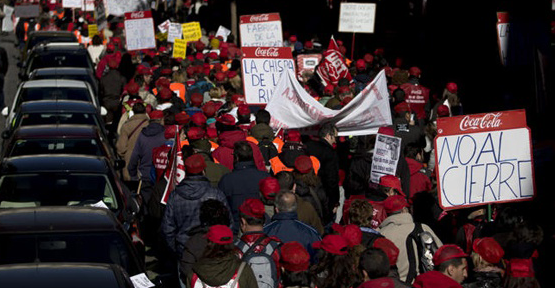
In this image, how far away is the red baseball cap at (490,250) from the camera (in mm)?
6562

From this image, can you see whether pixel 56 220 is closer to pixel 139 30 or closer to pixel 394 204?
pixel 394 204

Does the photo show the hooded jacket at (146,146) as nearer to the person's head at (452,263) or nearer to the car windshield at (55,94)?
the car windshield at (55,94)

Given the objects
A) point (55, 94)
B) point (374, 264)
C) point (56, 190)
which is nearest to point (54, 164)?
point (56, 190)

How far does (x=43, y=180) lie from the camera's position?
955 cm

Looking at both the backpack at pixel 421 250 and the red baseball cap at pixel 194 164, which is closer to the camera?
the backpack at pixel 421 250

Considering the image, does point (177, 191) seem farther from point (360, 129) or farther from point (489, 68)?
point (489, 68)

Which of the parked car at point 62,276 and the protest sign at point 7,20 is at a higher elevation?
the parked car at point 62,276

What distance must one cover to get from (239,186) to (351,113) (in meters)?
3.61

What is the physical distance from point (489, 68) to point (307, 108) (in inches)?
308

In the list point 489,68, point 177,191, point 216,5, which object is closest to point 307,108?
point 177,191

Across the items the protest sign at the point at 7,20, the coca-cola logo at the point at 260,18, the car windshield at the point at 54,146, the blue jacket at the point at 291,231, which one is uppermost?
the coca-cola logo at the point at 260,18

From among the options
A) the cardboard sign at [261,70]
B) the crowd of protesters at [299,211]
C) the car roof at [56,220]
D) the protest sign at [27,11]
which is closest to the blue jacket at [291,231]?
the crowd of protesters at [299,211]

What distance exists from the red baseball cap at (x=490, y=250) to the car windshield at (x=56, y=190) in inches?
162

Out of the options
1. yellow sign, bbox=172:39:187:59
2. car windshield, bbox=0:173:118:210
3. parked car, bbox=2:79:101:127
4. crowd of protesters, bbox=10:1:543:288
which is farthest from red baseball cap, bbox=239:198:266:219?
yellow sign, bbox=172:39:187:59
